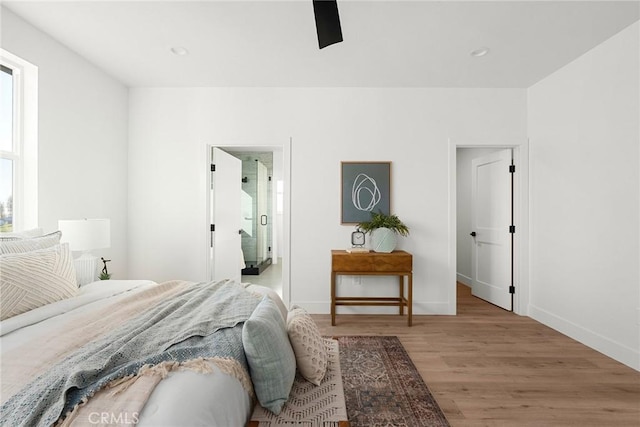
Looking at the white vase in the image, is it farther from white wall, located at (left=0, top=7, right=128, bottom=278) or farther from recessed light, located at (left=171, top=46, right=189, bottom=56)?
white wall, located at (left=0, top=7, right=128, bottom=278)

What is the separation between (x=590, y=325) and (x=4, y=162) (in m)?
5.11

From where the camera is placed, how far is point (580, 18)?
90.3 inches

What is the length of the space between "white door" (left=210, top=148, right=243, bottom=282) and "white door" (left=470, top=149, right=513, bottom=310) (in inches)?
131

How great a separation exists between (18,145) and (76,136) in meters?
0.45

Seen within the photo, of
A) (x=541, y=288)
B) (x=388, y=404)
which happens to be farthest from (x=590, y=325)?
(x=388, y=404)

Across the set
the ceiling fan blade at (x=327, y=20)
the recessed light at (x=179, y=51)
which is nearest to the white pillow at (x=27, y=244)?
the recessed light at (x=179, y=51)

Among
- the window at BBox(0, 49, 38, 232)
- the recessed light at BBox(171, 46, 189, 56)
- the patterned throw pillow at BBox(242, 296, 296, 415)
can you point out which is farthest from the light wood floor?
the recessed light at BBox(171, 46, 189, 56)

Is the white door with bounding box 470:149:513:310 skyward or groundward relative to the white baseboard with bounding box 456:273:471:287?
skyward

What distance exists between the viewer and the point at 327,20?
1.56m

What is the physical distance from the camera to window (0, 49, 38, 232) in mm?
2414

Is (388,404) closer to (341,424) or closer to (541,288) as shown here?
(341,424)

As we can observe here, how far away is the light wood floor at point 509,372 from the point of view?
181cm

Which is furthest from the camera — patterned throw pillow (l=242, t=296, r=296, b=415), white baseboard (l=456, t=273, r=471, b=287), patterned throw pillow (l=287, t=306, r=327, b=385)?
white baseboard (l=456, t=273, r=471, b=287)

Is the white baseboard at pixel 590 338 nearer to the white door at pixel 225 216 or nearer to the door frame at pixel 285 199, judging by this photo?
the door frame at pixel 285 199
